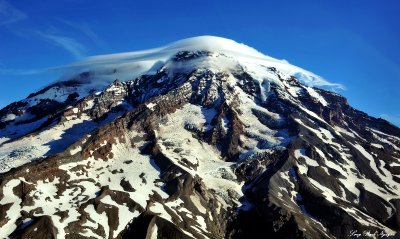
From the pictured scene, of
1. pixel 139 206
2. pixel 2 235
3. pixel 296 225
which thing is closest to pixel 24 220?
pixel 2 235

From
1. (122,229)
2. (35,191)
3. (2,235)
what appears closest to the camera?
(2,235)

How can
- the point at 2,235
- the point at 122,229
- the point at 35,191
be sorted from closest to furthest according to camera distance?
1. the point at 2,235
2. the point at 122,229
3. the point at 35,191

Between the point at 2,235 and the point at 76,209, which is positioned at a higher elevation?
the point at 76,209

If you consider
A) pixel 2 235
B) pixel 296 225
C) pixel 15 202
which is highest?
pixel 296 225

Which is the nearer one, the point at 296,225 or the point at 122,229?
the point at 122,229

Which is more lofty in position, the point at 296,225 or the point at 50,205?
the point at 296,225

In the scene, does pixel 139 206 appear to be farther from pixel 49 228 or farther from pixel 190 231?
pixel 49 228

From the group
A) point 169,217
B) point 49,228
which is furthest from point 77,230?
point 169,217

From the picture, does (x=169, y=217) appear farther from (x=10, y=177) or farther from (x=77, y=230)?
(x=10, y=177)

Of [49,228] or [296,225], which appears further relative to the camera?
[296,225]
